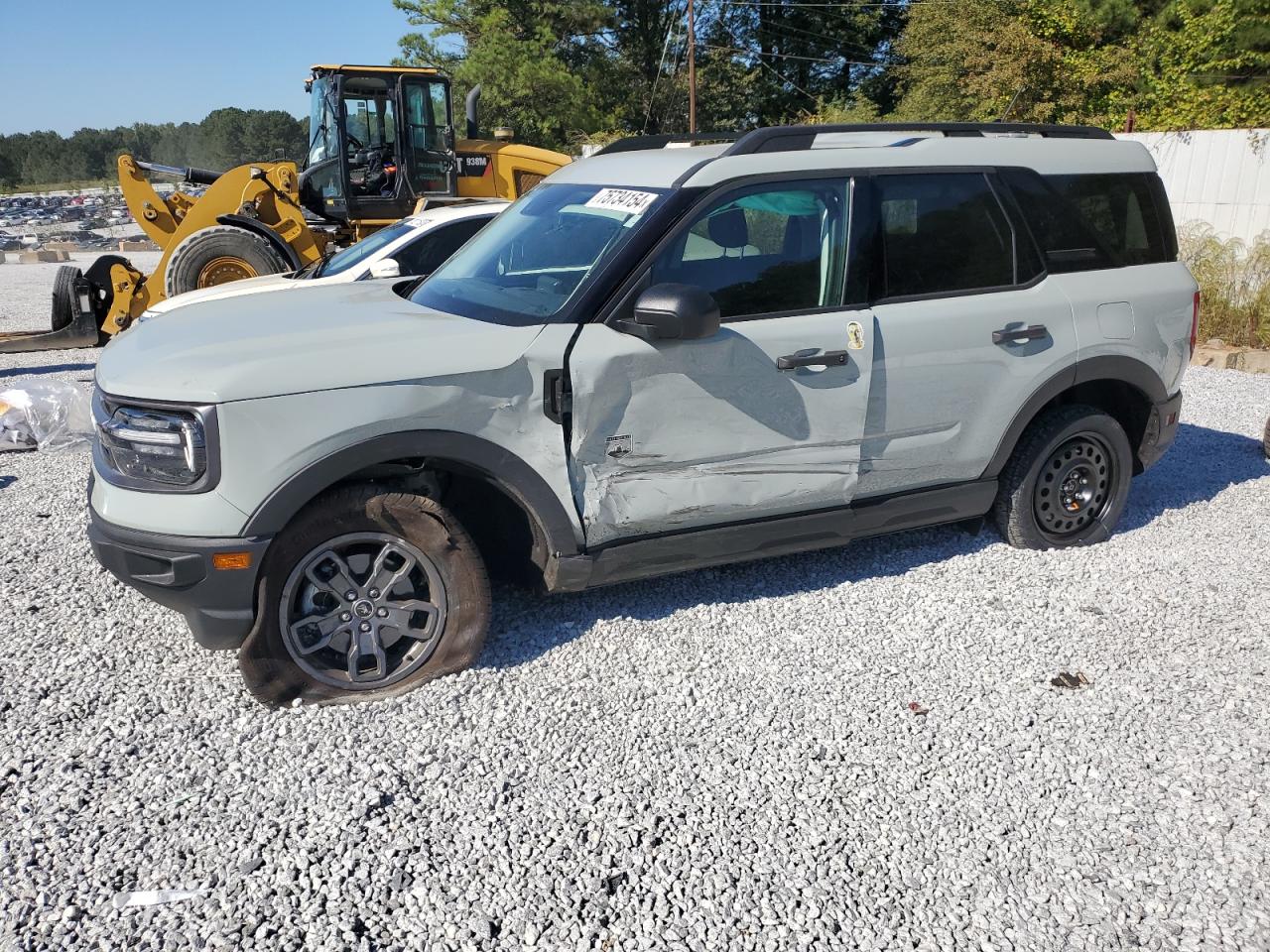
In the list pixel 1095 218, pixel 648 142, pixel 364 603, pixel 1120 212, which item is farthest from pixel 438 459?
pixel 1120 212

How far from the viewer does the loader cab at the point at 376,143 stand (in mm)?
12031

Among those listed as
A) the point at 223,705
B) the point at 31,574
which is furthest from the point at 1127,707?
the point at 31,574

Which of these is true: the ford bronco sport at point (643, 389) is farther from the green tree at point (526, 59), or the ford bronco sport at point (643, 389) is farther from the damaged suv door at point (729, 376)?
the green tree at point (526, 59)

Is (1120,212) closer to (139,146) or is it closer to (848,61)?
(848,61)

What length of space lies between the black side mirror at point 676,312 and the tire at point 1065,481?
6.83ft

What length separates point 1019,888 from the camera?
8.90 ft

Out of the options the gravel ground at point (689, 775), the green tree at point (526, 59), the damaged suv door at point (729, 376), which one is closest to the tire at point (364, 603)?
the gravel ground at point (689, 775)

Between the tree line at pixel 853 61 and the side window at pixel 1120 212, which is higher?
the tree line at pixel 853 61

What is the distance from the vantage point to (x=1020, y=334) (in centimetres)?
452

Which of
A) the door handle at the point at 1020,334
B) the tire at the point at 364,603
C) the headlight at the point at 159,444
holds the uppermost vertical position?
the door handle at the point at 1020,334

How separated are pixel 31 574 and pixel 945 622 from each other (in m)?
4.19

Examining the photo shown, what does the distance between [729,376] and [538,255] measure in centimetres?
99

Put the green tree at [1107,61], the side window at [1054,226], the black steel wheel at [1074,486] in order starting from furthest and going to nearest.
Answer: the green tree at [1107,61] → the black steel wheel at [1074,486] → the side window at [1054,226]

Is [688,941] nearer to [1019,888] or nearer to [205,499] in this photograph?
[1019,888]
